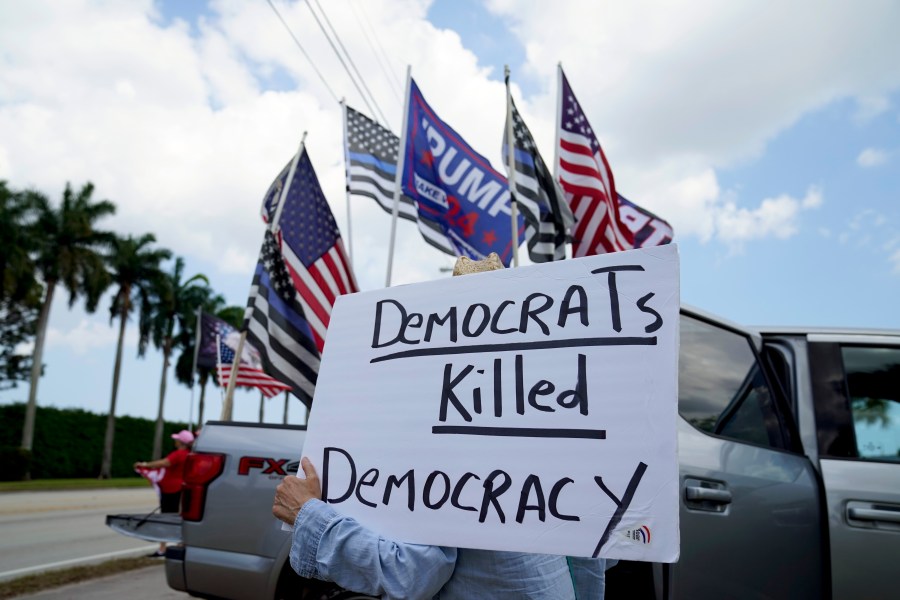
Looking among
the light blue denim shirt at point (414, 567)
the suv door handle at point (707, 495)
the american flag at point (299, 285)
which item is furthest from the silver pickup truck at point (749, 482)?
the american flag at point (299, 285)

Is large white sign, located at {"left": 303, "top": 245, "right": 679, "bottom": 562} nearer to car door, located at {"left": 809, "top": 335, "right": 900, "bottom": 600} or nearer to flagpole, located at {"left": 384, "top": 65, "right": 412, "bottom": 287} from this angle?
car door, located at {"left": 809, "top": 335, "right": 900, "bottom": 600}

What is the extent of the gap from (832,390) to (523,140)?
4405 millimetres

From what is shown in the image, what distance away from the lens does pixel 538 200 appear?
21.9ft

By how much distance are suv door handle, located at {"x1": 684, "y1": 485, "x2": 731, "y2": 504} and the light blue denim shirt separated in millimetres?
1268

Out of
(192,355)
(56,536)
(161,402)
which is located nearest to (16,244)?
(161,402)

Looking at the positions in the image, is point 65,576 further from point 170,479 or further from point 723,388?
point 723,388

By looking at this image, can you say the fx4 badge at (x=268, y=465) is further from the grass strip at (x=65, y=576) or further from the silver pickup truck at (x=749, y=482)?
the grass strip at (x=65, y=576)

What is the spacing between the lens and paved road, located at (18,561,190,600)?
5512 mm

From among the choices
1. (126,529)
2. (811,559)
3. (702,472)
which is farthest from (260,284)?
(811,559)

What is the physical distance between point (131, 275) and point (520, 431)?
40646 millimetres

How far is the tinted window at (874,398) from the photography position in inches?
118

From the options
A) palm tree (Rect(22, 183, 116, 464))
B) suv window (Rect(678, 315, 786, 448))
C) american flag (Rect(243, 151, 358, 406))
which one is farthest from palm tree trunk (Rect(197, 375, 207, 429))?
suv window (Rect(678, 315, 786, 448))

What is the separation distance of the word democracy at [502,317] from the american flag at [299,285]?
11.7 ft

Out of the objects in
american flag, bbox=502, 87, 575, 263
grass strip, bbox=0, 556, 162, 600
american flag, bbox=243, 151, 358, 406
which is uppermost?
american flag, bbox=502, 87, 575, 263
